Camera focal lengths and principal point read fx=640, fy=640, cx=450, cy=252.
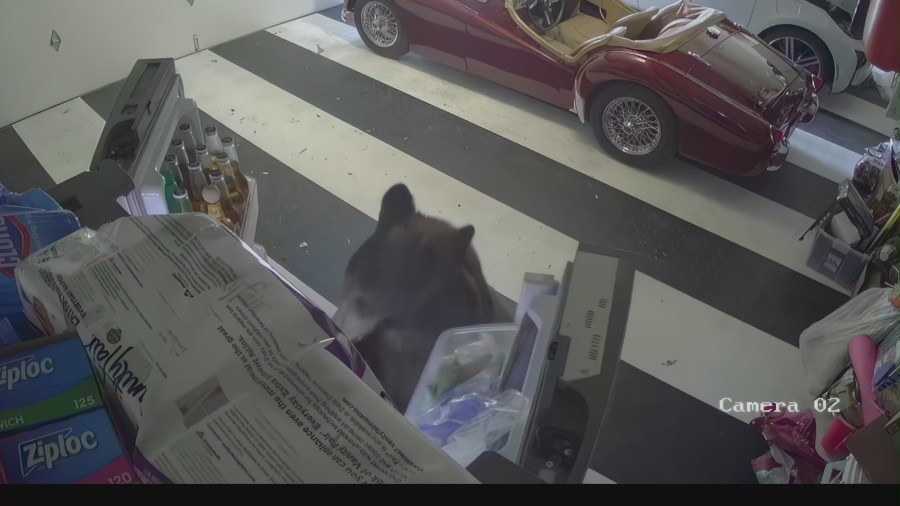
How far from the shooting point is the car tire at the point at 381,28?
3304 millimetres

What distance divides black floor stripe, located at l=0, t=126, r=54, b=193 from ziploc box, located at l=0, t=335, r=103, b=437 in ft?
7.24

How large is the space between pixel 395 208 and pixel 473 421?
5.93ft

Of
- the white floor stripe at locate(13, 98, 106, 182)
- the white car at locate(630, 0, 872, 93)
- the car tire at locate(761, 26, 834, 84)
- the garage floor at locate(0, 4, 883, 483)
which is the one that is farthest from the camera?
the car tire at locate(761, 26, 834, 84)

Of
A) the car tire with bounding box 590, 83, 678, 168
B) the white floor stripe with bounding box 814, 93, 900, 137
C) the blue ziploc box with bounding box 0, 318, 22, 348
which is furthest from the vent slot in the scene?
the white floor stripe with bounding box 814, 93, 900, 137

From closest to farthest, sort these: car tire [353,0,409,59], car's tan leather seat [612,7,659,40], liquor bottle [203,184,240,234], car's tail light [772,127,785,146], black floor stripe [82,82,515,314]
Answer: liquor bottle [203,184,240,234] < black floor stripe [82,82,515,314] < car's tail light [772,127,785,146] < car's tan leather seat [612,7,659,40] < car tire [353,0,409,59]

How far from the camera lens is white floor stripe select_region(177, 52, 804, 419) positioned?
6.40ft

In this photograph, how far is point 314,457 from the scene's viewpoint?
0.50m

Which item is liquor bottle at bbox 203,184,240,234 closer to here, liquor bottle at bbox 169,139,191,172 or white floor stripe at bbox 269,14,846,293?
liquor bottle at bbox 169,139,191,172

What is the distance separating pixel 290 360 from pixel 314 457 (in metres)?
0.10

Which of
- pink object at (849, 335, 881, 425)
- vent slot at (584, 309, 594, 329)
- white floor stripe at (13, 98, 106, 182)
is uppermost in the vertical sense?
vent slot at (584, 309, 594, 329)

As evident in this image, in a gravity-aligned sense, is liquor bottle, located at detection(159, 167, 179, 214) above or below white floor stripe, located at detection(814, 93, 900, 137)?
below

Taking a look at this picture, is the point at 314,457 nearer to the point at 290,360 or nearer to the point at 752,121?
the point at 290,360

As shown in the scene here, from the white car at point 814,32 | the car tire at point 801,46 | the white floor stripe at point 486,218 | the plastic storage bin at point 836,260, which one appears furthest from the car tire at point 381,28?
the plastic storage bin at point 836,260

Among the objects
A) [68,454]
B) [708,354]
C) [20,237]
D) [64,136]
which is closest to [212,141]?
[20,237]
